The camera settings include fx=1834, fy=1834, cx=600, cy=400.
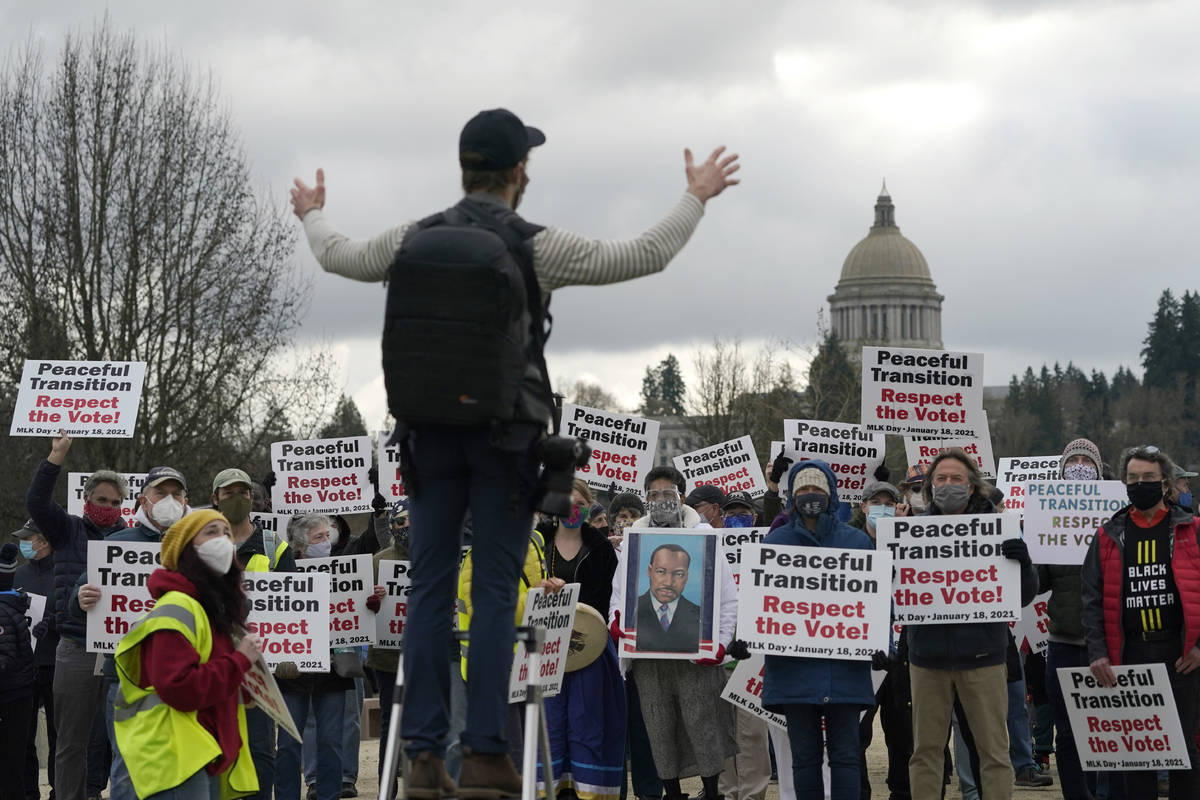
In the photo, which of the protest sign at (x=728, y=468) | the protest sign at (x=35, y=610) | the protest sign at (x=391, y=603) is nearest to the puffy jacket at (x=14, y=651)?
the protest sign at (x=35, y=610)

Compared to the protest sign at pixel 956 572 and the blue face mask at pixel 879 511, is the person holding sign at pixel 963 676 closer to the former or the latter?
the protest sign at pixel 956 572

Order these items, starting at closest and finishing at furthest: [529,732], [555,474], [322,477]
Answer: [555,474] → [529,732] → [322,477]

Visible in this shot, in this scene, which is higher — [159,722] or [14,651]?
[14,651]

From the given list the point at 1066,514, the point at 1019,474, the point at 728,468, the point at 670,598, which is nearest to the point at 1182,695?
the point at 1066,514

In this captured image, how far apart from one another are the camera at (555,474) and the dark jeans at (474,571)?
34mm

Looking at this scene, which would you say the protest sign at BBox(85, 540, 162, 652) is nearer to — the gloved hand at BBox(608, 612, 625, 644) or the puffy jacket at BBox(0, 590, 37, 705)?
the puffy jacket at BBox(0, 590, 37, 705)

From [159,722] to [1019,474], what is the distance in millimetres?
9574

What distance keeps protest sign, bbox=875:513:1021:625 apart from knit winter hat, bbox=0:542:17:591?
21.6ft

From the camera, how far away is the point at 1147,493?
11.3 metres

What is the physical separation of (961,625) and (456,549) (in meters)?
5.62

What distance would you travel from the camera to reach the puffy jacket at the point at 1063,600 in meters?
12.7

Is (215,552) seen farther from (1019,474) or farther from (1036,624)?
(1019,474)

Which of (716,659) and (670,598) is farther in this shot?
(716,659)

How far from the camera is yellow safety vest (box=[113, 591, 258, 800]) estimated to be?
851 centimetres
